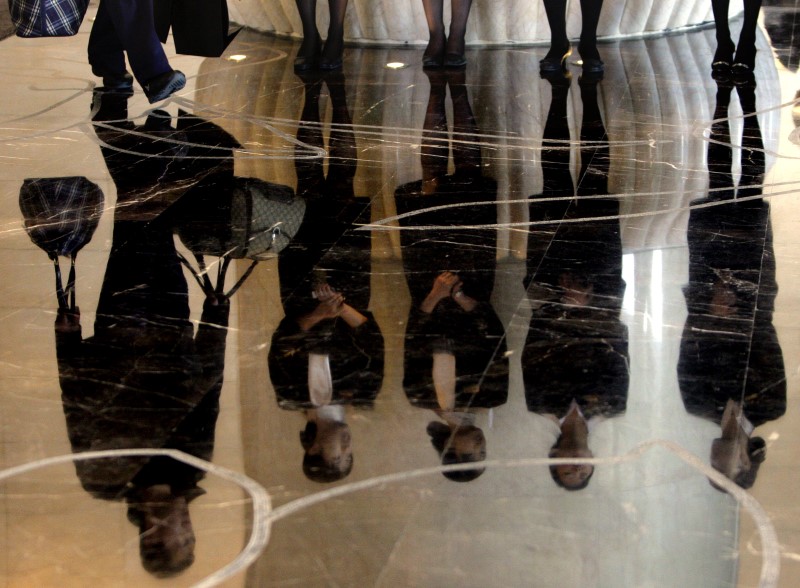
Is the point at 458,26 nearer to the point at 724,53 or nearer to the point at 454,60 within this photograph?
the point at 454,60

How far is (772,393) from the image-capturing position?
5.77ft

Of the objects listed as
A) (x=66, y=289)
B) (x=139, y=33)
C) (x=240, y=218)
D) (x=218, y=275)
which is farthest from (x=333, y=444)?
(x=139, y=33)

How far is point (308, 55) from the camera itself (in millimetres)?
4141

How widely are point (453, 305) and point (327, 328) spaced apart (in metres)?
0.26

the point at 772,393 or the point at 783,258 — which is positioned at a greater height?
the point at 783,258

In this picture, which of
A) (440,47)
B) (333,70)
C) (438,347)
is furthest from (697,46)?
(438,347)

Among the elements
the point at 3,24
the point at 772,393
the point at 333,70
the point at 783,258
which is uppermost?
the point at 3,24

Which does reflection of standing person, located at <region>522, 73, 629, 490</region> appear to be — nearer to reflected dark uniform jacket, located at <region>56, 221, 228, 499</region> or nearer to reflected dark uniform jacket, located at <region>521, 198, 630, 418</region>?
reflected dark uniform jacket, located at <region>521, 198, 630, 418</region>

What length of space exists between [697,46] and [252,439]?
3.29 m

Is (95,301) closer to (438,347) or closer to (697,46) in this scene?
(438,347)

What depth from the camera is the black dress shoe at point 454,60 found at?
4113mm

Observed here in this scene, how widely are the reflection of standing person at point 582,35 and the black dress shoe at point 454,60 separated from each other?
1.01 ft

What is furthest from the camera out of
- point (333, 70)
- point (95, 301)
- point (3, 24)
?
point (3, 24)

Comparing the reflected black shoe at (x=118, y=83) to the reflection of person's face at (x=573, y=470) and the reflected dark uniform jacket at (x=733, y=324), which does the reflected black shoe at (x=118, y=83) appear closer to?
the reflected dark uniform jacket at (x=733, y=324)
